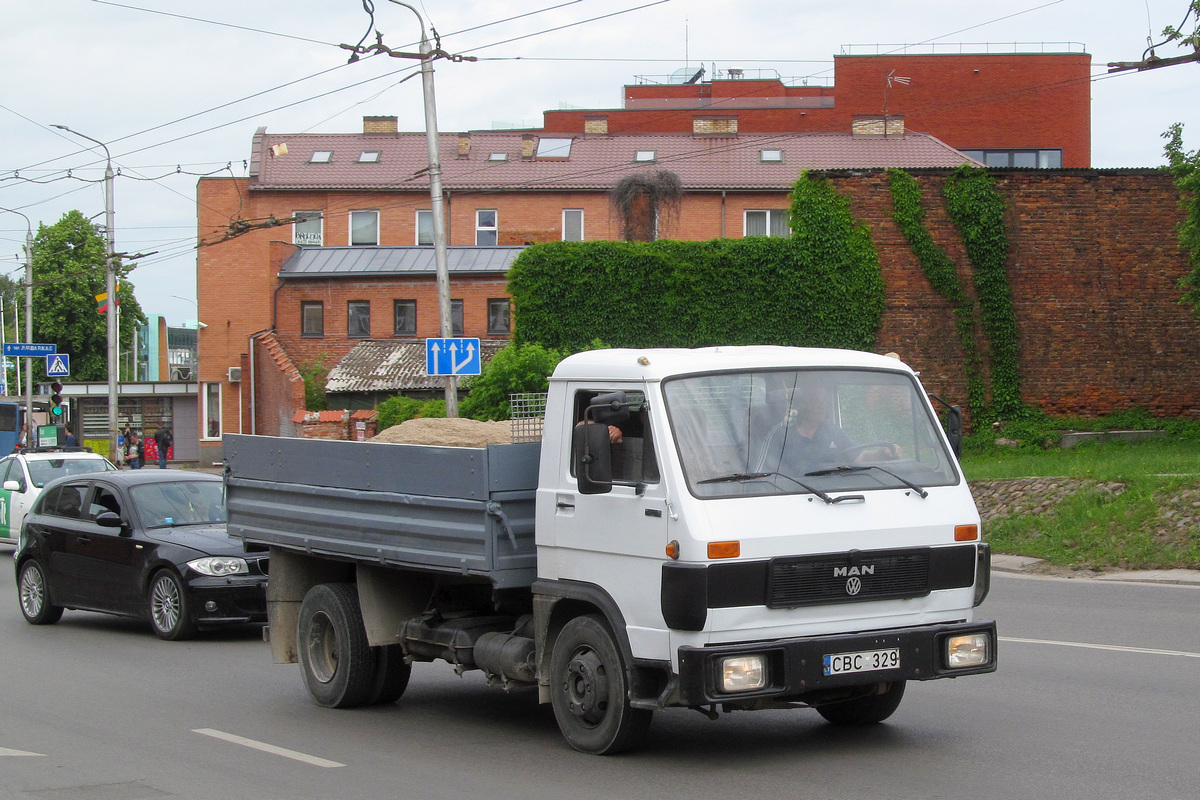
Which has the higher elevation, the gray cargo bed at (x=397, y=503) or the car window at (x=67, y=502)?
the gray cargo bed at (x=397, y=503)

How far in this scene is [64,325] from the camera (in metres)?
74.0

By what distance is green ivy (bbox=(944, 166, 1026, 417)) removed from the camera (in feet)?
101

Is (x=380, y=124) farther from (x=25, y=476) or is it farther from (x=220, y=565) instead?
(x=220, y=565)

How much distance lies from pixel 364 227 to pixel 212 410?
9.90 meters

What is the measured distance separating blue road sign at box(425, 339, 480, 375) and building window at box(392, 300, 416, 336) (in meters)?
27.1

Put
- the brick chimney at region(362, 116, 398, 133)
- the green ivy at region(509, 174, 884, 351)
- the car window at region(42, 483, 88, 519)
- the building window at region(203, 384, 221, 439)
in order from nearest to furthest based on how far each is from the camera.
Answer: the car window at region(42, 483, 88, 519) < the green ivy at region(509, 174, 884, 351) < the building window at region(203, 384, 221, 439) < the brick chimney at region(362, 116, 398, 133)

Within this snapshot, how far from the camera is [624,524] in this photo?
6793 mm

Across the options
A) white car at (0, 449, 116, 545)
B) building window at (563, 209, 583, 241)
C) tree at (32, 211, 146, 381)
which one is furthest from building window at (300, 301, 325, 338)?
tree at (32, 211, 146, 381)

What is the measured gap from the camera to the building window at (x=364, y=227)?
5522cm

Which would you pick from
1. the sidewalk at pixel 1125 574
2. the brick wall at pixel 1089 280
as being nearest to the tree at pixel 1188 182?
the brick wall at pixel 1089 280

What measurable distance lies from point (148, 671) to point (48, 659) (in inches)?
55.7

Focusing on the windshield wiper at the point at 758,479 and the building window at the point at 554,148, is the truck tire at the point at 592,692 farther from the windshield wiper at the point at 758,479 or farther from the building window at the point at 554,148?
the building window at the point at 554,148

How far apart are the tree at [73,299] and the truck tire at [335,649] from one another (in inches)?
2661

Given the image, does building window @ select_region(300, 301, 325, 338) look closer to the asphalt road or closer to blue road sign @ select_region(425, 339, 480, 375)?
blue road sign @ select_region(425, 339, 480, 375)
